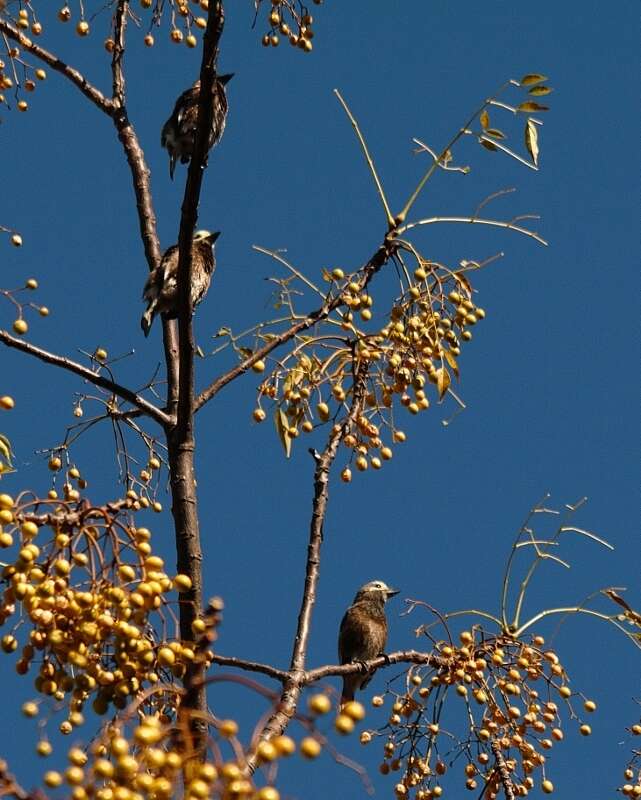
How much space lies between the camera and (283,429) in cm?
458

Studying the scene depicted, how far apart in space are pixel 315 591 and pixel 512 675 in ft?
2.46

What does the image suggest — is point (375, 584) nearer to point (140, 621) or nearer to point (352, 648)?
point (352, 648)

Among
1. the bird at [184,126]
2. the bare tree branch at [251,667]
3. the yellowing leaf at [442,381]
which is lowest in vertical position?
the bare tree branch at [251,667]

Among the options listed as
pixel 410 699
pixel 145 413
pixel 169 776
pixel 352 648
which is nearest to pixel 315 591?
pixel 410 699

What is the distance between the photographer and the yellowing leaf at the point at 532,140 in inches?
189

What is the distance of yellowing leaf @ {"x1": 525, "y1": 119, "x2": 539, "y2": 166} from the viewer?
4.80 meters

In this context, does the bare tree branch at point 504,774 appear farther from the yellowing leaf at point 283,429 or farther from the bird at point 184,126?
the bird at point 184,126

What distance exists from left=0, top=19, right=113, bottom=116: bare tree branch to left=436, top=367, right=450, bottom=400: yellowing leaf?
79.8 inches

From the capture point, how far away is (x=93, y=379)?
4.33 meters

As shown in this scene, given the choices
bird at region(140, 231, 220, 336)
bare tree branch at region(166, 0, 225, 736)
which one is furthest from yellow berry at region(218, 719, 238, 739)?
bird at region(140, 231, 220, 336)

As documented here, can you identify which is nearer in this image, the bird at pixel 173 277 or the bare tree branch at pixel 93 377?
the bare tree branch at pixel 93 377

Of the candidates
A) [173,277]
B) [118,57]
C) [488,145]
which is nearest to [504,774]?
[488,145]

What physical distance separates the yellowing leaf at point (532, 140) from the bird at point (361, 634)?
4.92 m

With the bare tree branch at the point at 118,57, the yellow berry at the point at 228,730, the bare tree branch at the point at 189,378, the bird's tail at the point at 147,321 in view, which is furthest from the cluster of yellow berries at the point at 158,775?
the bird's tail at the point at 147,321
